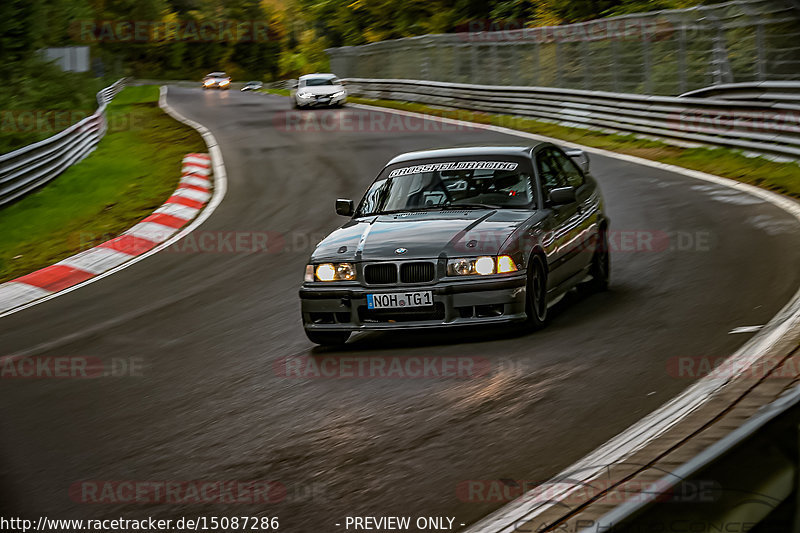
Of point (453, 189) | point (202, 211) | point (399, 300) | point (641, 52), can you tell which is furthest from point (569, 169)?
point (641, 52)

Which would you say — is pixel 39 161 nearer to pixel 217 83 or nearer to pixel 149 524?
pixel 149 524

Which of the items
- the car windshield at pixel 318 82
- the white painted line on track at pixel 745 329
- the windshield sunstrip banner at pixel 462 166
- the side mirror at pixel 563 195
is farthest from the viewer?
the car windshield at pixel 318 82

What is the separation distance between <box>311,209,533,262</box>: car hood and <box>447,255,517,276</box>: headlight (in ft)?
0.17

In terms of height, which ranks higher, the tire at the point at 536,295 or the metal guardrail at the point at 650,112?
the tire at the point at 536,295

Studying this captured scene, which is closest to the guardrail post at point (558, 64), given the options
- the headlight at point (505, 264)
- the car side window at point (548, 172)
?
the car side window at point (548, 172)

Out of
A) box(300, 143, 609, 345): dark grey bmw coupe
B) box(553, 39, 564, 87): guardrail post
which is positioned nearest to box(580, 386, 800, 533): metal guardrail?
box(300, 143, 609, 345): dark grey bmw coupe

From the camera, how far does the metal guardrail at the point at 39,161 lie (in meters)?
19.6

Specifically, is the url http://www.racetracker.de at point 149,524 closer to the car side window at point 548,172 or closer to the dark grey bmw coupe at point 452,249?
the dark grey bmw coupe at point 452,249

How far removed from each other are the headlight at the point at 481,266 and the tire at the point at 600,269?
207cm

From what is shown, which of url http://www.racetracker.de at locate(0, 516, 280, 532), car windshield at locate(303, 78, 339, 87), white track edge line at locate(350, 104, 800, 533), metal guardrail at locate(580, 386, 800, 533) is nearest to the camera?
metal guardrail at locate(580, 386, 800, 533)

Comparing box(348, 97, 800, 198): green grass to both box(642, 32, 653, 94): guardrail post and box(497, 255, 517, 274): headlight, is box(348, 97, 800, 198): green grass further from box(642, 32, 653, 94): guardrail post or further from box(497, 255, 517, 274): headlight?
box(497, 255, 517, 274): headlight

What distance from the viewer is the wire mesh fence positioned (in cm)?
1900

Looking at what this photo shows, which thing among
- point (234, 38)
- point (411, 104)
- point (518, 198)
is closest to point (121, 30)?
point (234, 38)

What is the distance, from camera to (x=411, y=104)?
37031 millimetres
